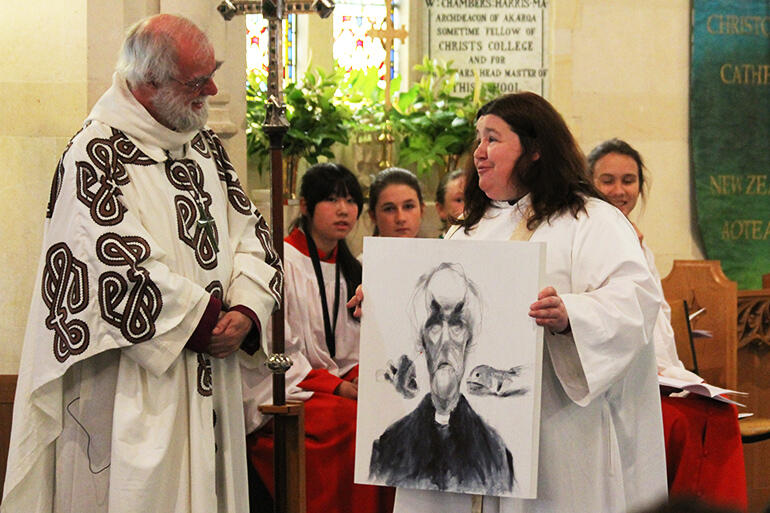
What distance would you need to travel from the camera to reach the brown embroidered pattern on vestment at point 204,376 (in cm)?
352

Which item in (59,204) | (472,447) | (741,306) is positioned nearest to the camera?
(472,447)

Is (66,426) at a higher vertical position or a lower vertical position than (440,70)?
lower

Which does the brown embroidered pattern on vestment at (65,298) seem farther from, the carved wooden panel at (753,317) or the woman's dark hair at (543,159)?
the carved wooden panel at (753,317)

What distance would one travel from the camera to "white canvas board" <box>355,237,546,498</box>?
285 cm

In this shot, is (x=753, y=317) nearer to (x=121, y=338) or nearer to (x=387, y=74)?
(x=387, y=74)

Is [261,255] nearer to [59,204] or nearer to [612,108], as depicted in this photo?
[59,204]

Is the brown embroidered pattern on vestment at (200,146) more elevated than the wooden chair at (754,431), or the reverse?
the brown embroidered pattern on vestment at (200,146)

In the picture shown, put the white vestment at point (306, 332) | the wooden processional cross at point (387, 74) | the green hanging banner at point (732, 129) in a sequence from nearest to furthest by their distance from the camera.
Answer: the white vestment at point (306, 332) < the wooden processional cross at point (387, 74) < the green hanging banner at point (732, 129)

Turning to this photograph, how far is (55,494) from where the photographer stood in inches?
136

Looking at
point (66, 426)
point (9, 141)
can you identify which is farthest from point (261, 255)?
point (9, 141)

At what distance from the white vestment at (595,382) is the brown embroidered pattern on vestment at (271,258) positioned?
906 mm

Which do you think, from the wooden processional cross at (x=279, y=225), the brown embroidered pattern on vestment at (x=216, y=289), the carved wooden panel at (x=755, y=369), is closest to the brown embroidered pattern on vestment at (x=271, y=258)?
the wooden processional cross at (x=279, y=225)

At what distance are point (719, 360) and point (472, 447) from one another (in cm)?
307

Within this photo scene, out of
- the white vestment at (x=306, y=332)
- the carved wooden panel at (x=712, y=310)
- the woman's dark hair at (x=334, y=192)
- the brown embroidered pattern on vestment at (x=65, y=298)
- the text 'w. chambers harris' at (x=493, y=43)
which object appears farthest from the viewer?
the text 'w. chambers harris' at (x=493, y=43)
